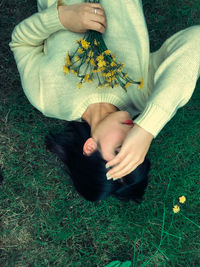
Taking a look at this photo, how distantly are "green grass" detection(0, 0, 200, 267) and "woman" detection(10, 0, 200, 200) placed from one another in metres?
0.42

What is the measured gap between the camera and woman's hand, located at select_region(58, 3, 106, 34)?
4.66ft

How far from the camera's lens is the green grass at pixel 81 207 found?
1.99 metres

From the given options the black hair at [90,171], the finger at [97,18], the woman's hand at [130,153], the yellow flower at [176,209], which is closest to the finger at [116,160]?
the woman's hand at [130,153]

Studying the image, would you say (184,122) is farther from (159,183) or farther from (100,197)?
(100,197)

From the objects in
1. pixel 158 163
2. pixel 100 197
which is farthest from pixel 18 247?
pixel 158 163

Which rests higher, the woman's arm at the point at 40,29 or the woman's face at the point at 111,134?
the woman's arm at the point at 40,29

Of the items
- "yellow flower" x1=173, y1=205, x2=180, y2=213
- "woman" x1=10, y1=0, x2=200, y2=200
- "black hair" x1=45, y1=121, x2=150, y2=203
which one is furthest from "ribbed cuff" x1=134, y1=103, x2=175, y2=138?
"yellow flower" x1=173, y1=205, x2=180, y2=213

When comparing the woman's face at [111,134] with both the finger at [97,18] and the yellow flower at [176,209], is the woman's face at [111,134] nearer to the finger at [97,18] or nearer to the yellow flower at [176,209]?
the finger at [97,18]

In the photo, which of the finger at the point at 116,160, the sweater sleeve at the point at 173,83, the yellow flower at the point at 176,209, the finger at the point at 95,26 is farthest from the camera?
the yellow flower at the point at 176,209

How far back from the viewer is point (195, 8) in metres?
2.01

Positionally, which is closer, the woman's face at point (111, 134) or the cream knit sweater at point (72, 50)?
the woman's face at point (111, 134)

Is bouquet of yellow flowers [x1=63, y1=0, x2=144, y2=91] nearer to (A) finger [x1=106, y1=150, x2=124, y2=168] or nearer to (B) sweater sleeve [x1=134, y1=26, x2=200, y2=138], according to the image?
(B) sweater sleeve [x1=134, y1=26, x2=200, y2=138]

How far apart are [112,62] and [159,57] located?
45cm

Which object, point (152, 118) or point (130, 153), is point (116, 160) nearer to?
point (130, 153)
